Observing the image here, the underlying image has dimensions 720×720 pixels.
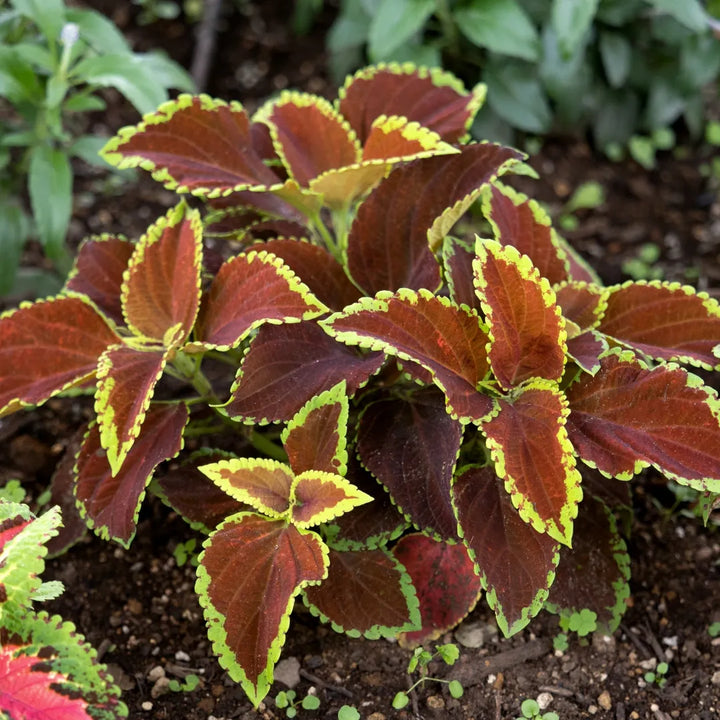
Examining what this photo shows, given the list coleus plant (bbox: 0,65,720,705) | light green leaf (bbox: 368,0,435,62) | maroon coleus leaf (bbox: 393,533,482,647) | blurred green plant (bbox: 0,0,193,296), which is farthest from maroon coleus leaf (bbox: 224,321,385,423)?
light green leaf (bbox: 368,0,435,62)

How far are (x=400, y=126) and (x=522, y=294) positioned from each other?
14.0 inches

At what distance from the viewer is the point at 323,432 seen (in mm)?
1385

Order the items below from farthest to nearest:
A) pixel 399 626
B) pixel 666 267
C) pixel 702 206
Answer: pixel 702 206 → pixel 666 267 → pixel 399 626

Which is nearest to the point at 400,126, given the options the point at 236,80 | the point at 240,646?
the point at 240,646

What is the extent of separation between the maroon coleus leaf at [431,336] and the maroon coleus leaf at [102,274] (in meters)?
0.51

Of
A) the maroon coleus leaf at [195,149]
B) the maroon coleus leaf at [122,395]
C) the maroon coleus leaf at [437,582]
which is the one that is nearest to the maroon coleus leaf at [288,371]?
the maroon coleus leaf at [122,395]

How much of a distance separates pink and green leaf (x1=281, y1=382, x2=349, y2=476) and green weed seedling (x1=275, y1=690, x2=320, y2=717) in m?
0.37

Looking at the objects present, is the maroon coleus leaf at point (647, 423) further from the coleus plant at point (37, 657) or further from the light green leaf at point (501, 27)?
the light green leaf at point (501, 27)

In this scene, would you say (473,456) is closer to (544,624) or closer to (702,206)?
(544,624)

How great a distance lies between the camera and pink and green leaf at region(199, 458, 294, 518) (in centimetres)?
137

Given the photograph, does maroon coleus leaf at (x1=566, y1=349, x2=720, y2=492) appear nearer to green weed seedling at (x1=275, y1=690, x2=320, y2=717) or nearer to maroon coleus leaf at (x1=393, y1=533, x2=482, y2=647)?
maroon coleus leaf at (x1=393, y1=533, x2=482, y2=647)

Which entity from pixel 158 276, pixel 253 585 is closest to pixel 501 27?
pixel 158 276

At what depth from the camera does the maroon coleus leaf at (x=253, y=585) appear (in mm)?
1305

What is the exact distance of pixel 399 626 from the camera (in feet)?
4.72
